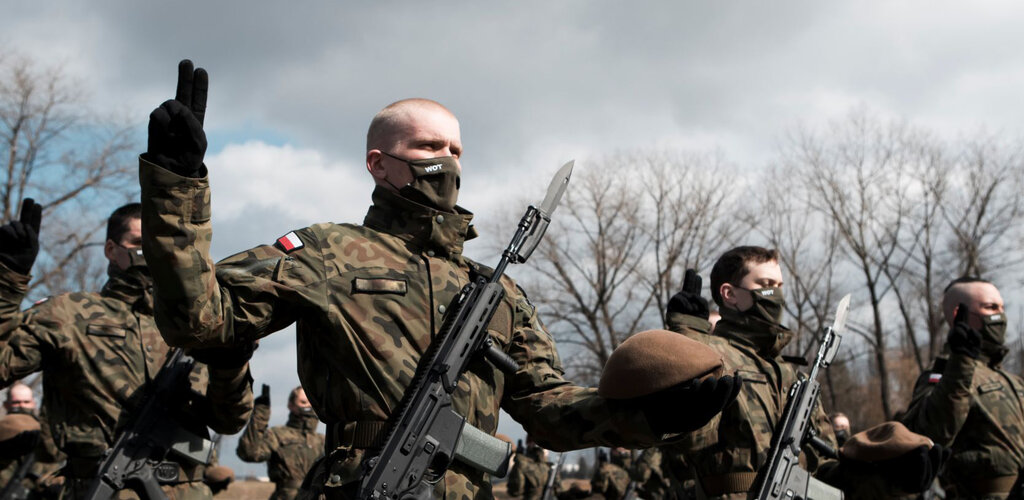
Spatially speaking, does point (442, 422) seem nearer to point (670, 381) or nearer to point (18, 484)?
point (670, 381)

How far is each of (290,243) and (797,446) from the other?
326cm

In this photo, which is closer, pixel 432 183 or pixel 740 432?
pixel 432 183

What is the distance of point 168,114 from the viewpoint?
2.41 m

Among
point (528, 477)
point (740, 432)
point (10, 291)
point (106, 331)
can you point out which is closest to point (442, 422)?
point (10, 291)

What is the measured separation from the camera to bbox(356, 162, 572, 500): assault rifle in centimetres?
283

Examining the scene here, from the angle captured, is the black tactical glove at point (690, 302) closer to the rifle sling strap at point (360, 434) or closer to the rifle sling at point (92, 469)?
the rifle sling at point (92, 469)

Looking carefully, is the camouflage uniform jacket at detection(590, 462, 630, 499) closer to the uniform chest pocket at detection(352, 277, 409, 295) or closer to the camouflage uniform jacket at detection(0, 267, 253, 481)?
the camouflage uniform jacket at detection(0, 267, 253, 481)

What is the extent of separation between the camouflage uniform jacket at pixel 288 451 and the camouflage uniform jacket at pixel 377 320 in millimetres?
11115

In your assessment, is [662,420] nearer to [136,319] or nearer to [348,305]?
[348,305]

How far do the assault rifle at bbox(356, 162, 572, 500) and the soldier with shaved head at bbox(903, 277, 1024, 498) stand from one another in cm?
525

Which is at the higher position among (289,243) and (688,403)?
(289,243)

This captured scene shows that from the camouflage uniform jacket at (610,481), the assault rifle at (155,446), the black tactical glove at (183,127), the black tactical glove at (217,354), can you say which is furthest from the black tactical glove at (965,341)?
the camouflage uniform jacket at (610,481)

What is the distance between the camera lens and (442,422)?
9.64 feet

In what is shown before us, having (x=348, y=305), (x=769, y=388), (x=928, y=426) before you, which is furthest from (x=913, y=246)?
(x=348, y=305)
